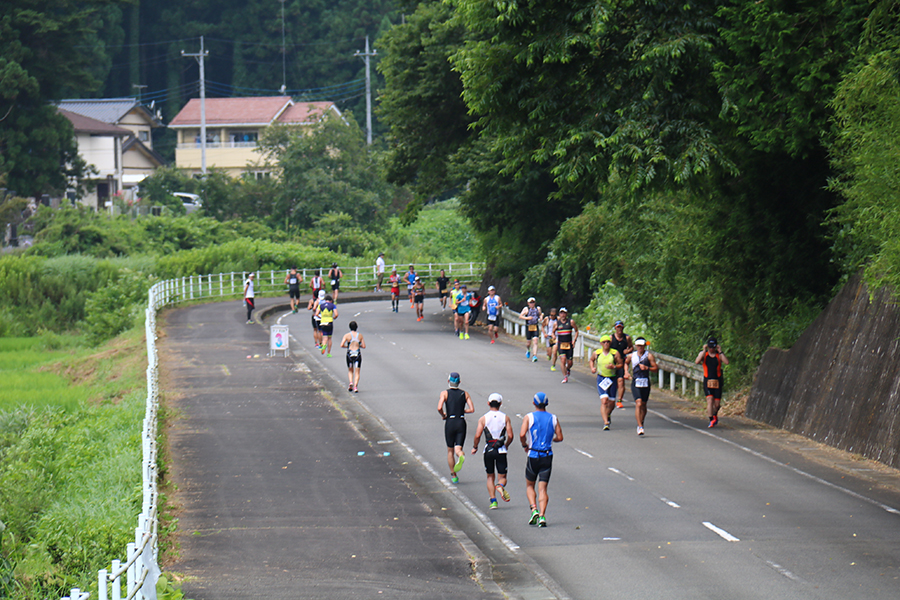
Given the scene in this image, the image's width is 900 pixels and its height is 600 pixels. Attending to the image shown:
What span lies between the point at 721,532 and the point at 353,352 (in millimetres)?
12783

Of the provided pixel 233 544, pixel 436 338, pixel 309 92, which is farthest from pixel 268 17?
pixel 233 544

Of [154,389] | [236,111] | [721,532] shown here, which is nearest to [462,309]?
[154,389]

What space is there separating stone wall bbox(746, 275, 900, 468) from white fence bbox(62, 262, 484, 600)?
1134cm

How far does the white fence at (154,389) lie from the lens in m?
8.30

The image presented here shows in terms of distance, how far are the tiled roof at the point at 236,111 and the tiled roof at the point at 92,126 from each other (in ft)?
31.3

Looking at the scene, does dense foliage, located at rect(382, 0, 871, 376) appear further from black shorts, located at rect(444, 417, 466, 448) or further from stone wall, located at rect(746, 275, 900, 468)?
black shorts, located at rect(444, 417, 466, 448)

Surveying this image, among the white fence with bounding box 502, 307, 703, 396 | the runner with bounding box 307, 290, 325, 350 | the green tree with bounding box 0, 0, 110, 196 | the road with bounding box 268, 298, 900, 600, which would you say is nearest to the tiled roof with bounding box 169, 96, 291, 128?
the green tree with bounding box 0, 0, 110, 196

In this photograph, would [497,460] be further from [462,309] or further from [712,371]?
[462,309]

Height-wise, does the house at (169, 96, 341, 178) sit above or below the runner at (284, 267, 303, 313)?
above

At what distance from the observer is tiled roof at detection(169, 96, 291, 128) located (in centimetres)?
8731

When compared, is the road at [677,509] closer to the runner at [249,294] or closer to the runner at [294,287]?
the runner at [249,294]

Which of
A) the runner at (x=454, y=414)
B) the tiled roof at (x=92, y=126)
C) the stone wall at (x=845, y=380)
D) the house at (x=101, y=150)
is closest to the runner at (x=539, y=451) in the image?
the runner at (x=454, y=414)

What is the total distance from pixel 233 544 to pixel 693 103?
11842mm

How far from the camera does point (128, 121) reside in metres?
86.2
